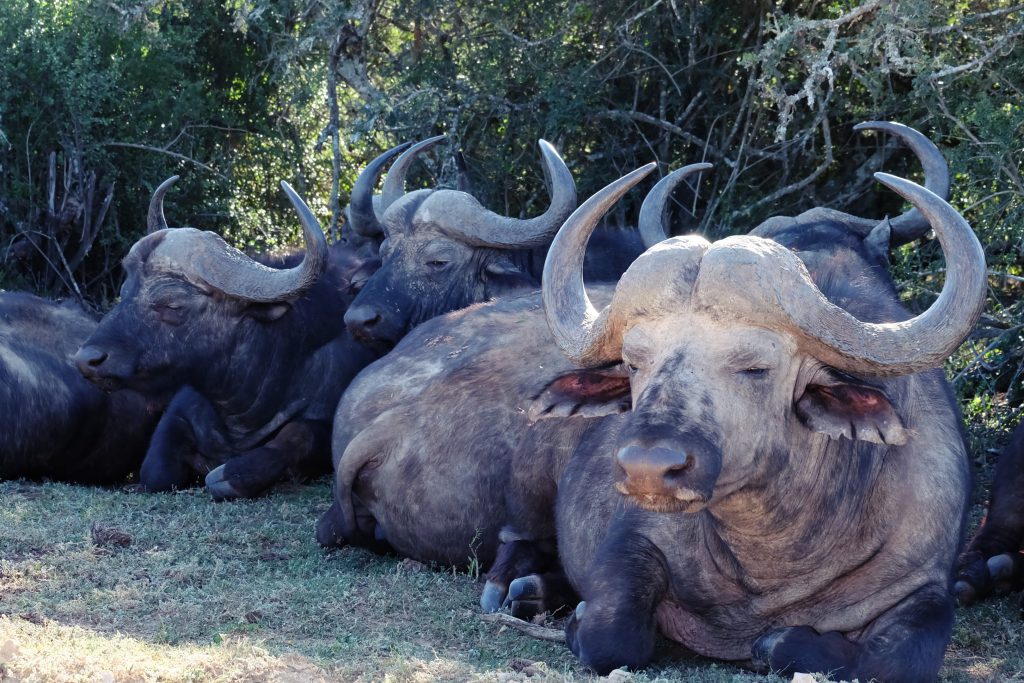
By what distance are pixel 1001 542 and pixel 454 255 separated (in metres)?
3.22

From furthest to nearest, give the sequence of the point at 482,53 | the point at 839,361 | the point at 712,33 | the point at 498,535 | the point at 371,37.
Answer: the point at 371,37, the point at 482,53, the point at 712,33, the point at 498,535, the point at 839,361

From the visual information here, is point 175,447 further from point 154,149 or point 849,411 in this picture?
point 849,411

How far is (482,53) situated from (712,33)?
1588 millimetres

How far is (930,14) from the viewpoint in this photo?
6938 millimetres

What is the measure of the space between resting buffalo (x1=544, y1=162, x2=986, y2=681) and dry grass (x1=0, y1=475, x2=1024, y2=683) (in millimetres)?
233

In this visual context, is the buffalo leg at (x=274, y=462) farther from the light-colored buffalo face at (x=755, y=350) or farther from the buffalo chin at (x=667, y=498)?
the buffalo chin at (x=667, y=498)

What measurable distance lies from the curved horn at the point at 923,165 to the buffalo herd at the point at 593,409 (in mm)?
15

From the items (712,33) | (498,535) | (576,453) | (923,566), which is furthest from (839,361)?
(712,33)

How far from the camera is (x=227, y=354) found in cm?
733

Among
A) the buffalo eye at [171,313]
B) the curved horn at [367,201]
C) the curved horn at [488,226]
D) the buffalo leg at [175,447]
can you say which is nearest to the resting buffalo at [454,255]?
the curved horn at [488,226]

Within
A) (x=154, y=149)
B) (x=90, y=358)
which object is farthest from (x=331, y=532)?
(x=154, y=149)

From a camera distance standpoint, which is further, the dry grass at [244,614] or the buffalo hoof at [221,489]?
the buffalo hoof at [221,489]

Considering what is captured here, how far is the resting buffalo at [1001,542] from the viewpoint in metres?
5.18

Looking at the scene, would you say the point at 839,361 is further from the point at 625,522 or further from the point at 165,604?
the point at 165,604
